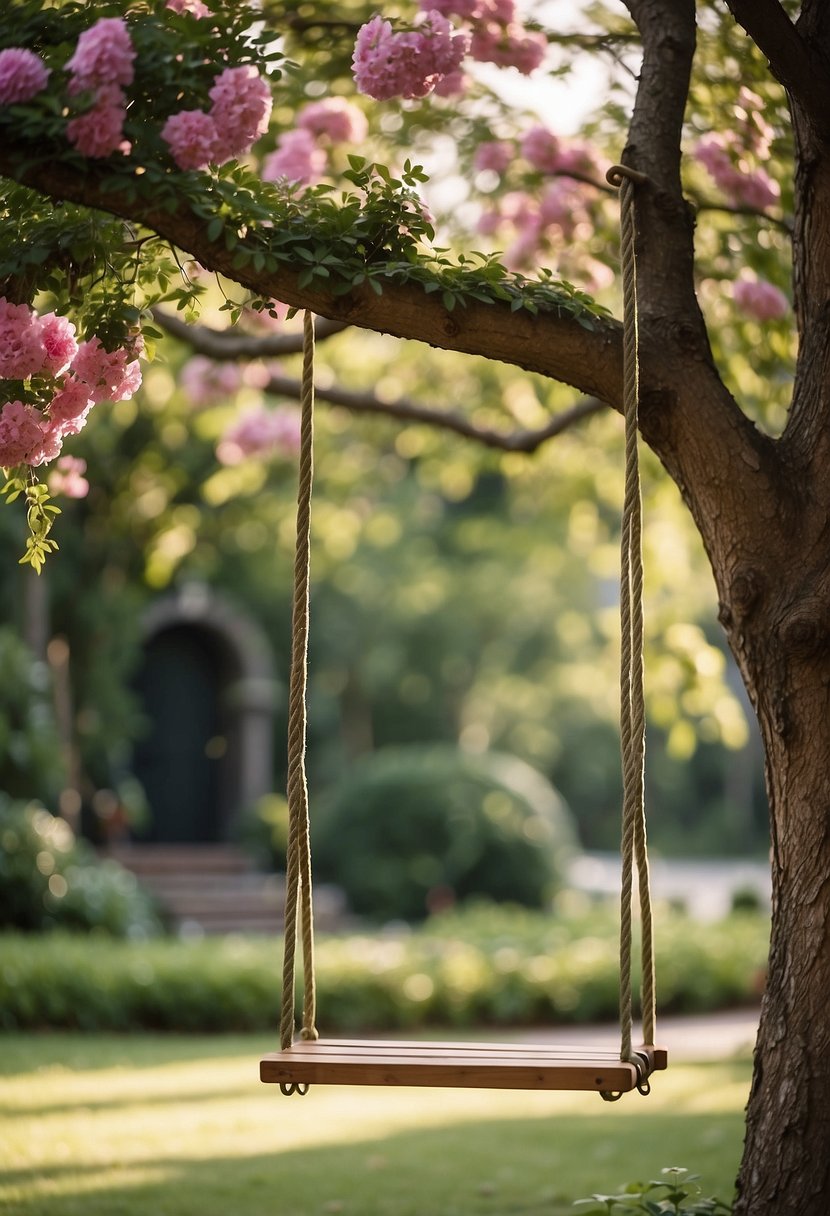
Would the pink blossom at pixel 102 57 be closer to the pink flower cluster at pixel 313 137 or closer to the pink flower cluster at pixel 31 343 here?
the pink flower cluster at pixel 31 343

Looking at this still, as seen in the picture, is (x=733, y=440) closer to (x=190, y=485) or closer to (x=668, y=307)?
(x=668, y=307)

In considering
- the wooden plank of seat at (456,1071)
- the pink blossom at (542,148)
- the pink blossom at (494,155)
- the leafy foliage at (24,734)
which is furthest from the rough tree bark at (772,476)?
the leafy foliage at (24,734)

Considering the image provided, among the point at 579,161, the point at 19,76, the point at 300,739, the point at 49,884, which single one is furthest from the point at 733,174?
the point at 49,884

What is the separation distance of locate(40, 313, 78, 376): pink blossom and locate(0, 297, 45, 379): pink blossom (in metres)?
0.02

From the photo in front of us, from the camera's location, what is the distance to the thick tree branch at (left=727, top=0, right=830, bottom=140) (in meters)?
2.85

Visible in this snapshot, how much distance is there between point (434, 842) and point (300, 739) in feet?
31.7

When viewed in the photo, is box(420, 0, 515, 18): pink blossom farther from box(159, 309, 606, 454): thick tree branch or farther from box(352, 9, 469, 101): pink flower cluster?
box(159, 309, 606, 454): thick tree branch

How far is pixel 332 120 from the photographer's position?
474cm

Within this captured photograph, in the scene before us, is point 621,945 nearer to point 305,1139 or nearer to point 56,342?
point 56,342

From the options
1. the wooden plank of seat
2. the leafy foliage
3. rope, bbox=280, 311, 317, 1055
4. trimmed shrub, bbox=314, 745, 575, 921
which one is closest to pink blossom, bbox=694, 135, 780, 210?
rope, bbox=280, 311, 317, 1055

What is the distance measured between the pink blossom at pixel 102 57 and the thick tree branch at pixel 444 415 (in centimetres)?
274

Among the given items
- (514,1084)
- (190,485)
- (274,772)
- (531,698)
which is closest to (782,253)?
(514,1084)

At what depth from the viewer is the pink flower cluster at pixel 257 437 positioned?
268 inches

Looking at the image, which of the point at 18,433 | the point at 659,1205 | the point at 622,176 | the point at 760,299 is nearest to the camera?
the point at 18,433
